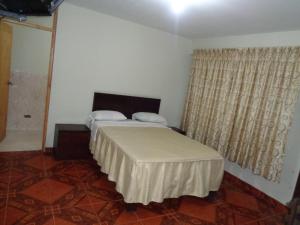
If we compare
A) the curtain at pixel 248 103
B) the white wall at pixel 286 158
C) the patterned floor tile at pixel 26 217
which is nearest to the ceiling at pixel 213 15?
the white wall at pixel 286 158

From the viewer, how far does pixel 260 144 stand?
3.17 m

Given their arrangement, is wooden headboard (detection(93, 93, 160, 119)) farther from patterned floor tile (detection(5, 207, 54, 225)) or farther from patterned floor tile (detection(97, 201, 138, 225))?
patterned floor tile (detection(5, 207, 54, 225))

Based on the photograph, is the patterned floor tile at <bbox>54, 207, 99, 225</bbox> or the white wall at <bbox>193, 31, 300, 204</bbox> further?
the white wall at <bbox>193, 31, 300, 204</bbox>

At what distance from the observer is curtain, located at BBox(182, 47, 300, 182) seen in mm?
2938

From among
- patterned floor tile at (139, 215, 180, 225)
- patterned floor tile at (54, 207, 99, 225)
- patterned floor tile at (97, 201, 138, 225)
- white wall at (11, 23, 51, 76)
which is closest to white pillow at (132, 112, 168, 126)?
patterned floor tile at (97, 201, 138, 225)

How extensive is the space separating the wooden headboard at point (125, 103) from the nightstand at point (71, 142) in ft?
1.91

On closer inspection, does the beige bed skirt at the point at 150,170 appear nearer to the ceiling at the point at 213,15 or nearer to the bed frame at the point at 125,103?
the bed frame at the point at 125,103

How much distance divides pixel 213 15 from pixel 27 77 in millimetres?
3648

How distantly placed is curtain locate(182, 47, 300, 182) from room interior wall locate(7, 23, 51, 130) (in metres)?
3.16

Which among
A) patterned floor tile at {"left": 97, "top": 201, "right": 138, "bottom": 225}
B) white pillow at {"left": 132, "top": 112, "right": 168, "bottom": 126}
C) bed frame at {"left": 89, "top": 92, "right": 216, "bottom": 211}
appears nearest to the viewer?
patterned floor tile at {"left": 97, "top": 201, "right": 138, "bottom": 225}

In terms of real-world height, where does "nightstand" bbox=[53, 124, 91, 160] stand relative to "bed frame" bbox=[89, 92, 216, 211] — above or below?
below

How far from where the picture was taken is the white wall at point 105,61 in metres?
3.56

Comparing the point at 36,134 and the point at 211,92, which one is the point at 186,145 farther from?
the point at 36,134

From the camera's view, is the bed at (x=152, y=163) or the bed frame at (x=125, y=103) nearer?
the bed at (x=152, y=163)
